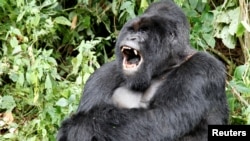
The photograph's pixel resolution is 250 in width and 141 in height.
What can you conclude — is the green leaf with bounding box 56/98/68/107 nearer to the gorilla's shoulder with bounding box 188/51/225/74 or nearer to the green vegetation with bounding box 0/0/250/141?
the green vegetation with bounding box 0/0/250/141

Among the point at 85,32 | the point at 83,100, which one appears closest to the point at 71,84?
the point at 83,100

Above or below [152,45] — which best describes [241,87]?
below

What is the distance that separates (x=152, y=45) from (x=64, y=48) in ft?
7.93

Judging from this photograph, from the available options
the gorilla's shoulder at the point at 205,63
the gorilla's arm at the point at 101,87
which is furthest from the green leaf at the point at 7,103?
the gorilla's shoulder at the point at 205,63

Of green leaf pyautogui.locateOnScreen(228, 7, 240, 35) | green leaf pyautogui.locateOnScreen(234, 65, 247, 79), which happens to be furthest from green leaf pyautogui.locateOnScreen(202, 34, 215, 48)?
green leaf pyautogui.locateOnScreen(234, 65, 247, 79)

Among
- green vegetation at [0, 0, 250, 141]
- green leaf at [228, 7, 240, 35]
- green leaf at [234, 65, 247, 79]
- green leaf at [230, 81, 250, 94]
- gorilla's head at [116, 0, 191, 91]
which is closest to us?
gorilla's head at [116, 0, 191, 91]

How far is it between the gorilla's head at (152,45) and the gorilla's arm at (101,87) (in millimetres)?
188

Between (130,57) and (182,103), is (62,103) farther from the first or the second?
(182,103)

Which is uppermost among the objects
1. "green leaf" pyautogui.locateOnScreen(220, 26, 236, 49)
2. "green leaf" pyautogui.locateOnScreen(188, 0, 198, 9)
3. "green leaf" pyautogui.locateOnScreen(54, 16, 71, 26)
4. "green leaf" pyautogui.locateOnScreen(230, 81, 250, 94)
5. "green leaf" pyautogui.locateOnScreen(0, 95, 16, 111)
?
"green leaf" pyautogui.locateOnScreen(188, 0, 198, 9)

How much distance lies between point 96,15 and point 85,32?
190 mm

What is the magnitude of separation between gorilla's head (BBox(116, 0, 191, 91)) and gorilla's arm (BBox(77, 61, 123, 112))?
0.62 feet

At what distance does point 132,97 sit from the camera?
4016 millimetres

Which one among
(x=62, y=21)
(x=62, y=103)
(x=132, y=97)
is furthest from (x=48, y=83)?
(x=62, y=21)

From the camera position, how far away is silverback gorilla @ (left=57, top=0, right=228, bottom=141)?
12.2 ft
